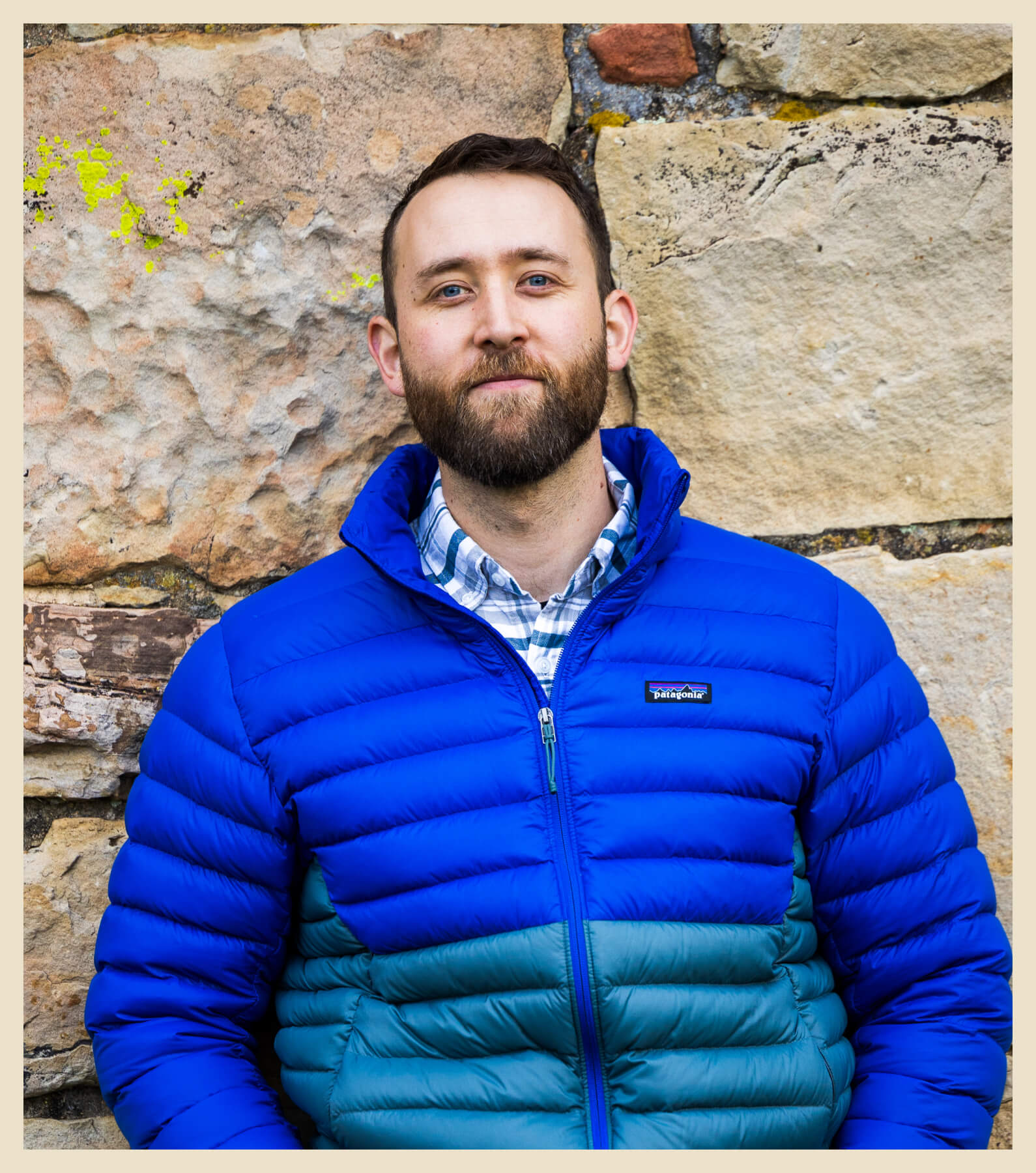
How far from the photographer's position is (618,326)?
197cm

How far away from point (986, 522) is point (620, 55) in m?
1.16

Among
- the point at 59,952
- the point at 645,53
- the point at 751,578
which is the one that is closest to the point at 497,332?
the point at 751,578

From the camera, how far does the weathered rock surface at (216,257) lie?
1.96m

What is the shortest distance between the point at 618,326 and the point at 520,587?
0.54 metres

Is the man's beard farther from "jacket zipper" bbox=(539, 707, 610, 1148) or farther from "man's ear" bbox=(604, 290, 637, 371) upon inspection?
"jacket zipper" bbox=(539, 707, 610, 1148)

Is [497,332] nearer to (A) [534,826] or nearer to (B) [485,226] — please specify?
(B) [485,226]

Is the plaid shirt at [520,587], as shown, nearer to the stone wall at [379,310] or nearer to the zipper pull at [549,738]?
the zipper pull at [549,738]

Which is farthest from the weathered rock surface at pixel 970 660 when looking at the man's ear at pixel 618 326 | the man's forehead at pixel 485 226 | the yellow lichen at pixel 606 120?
the yellow lichen at pixel 606 120

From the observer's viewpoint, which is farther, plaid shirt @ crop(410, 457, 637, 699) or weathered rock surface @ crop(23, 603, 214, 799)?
weathered rock surface @ crop(23, 603, 214, 799)

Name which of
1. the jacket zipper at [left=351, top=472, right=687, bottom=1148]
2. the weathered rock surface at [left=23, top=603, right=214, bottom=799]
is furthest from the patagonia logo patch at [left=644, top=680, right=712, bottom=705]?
the weathered rock surface at [left=23, top=603, right=214, bottom=799]

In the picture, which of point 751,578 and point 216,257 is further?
point 216,257

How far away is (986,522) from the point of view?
209cm

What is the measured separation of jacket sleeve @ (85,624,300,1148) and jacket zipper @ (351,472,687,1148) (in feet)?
1.44

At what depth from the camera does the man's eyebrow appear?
5.90 ft
